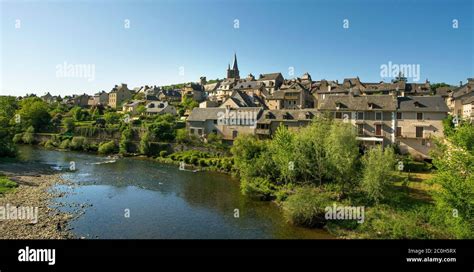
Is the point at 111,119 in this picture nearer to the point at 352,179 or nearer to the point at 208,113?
the point at 208,113

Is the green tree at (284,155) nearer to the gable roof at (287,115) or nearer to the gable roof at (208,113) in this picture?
the gable roof at (287,115)

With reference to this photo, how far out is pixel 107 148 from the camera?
5466cm

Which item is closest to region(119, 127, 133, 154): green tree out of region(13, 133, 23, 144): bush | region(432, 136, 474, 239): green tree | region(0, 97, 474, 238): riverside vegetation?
region(0, 97, 474, 238): riverside vegetation

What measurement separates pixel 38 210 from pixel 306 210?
→ 2074 cm

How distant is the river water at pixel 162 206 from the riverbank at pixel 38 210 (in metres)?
0.96

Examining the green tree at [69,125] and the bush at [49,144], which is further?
the green tree at [69,125]

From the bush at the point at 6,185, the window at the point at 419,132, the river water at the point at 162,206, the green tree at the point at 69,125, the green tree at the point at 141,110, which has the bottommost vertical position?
the river water at the point at 162,206

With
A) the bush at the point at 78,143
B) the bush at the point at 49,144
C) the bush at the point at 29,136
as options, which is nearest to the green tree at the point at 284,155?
the bush at the point at 78,143

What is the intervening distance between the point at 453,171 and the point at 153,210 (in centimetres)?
2171

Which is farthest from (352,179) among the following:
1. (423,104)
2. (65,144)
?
(65,144)

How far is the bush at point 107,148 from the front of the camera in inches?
2146

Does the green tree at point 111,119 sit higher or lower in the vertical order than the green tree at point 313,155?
higher

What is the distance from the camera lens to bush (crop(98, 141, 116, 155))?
54.5 meters
